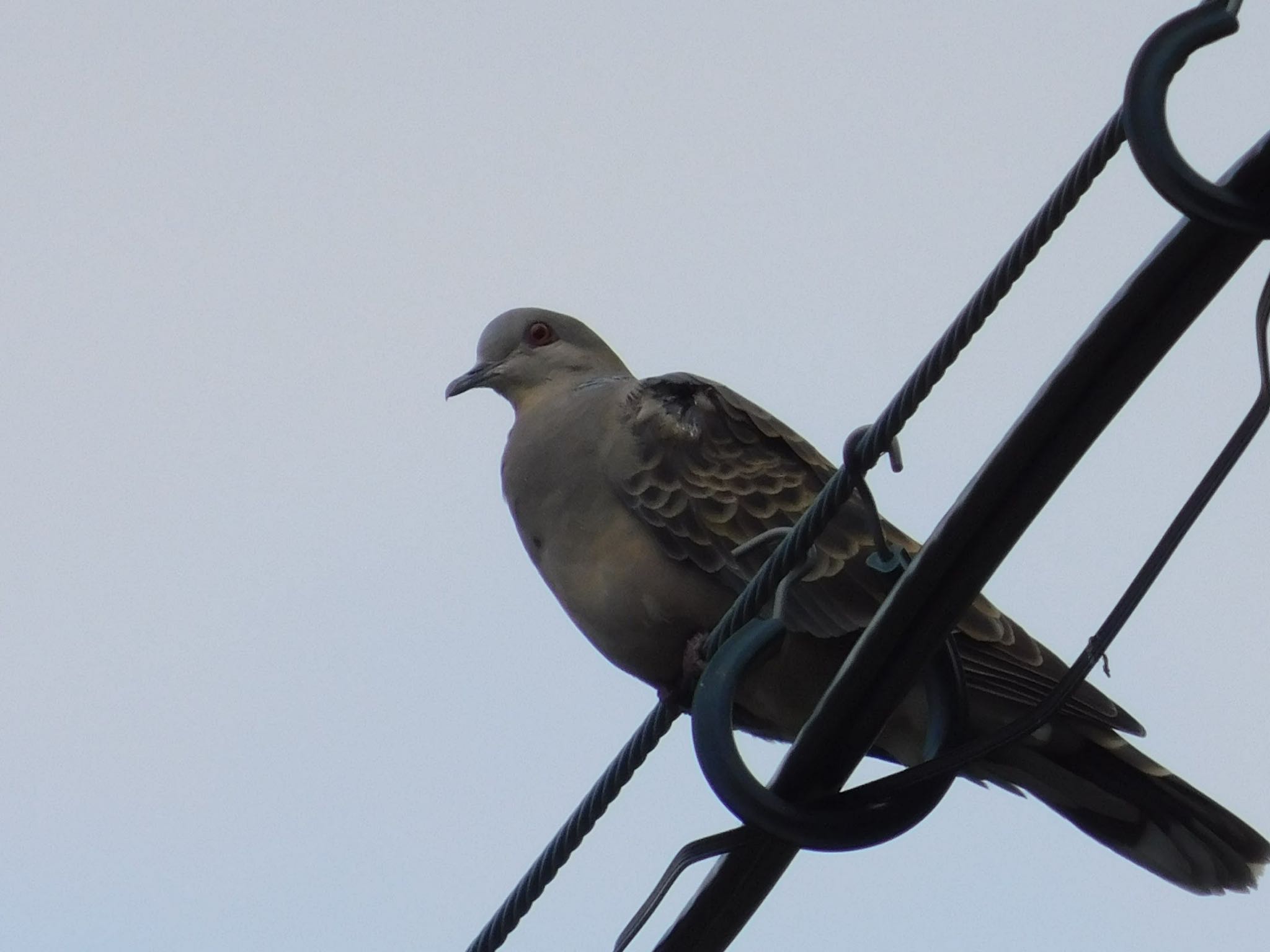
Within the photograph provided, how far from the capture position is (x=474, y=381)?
5473mm

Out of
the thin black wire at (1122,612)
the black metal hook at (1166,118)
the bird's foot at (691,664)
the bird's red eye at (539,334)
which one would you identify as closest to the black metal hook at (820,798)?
the thin black wire at (1122,612)

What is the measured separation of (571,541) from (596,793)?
165 cm

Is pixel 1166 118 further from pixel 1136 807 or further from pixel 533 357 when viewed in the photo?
pixel 533 357

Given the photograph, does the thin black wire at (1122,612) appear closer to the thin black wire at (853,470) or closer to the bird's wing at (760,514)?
the thin black wire at (853,470)

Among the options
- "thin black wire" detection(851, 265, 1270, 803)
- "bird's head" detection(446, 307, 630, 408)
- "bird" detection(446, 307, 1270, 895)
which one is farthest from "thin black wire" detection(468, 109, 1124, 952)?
"bird's head" detection(446, 307, 630, 408)

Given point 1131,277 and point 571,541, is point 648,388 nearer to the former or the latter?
point 571,541

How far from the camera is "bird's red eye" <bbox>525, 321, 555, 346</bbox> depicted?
5512 millimetres

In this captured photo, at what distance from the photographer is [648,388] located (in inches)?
189

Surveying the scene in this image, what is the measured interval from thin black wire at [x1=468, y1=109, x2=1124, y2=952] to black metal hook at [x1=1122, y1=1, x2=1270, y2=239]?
6cm

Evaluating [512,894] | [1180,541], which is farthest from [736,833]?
[1180,541]

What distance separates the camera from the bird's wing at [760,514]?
4141mm

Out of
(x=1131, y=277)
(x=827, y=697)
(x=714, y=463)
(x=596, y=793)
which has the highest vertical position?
(x=714, y=463)

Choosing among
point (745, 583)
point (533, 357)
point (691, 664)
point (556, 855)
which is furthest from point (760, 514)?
point (556, 855)

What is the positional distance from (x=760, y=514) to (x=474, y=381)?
1252 mm
